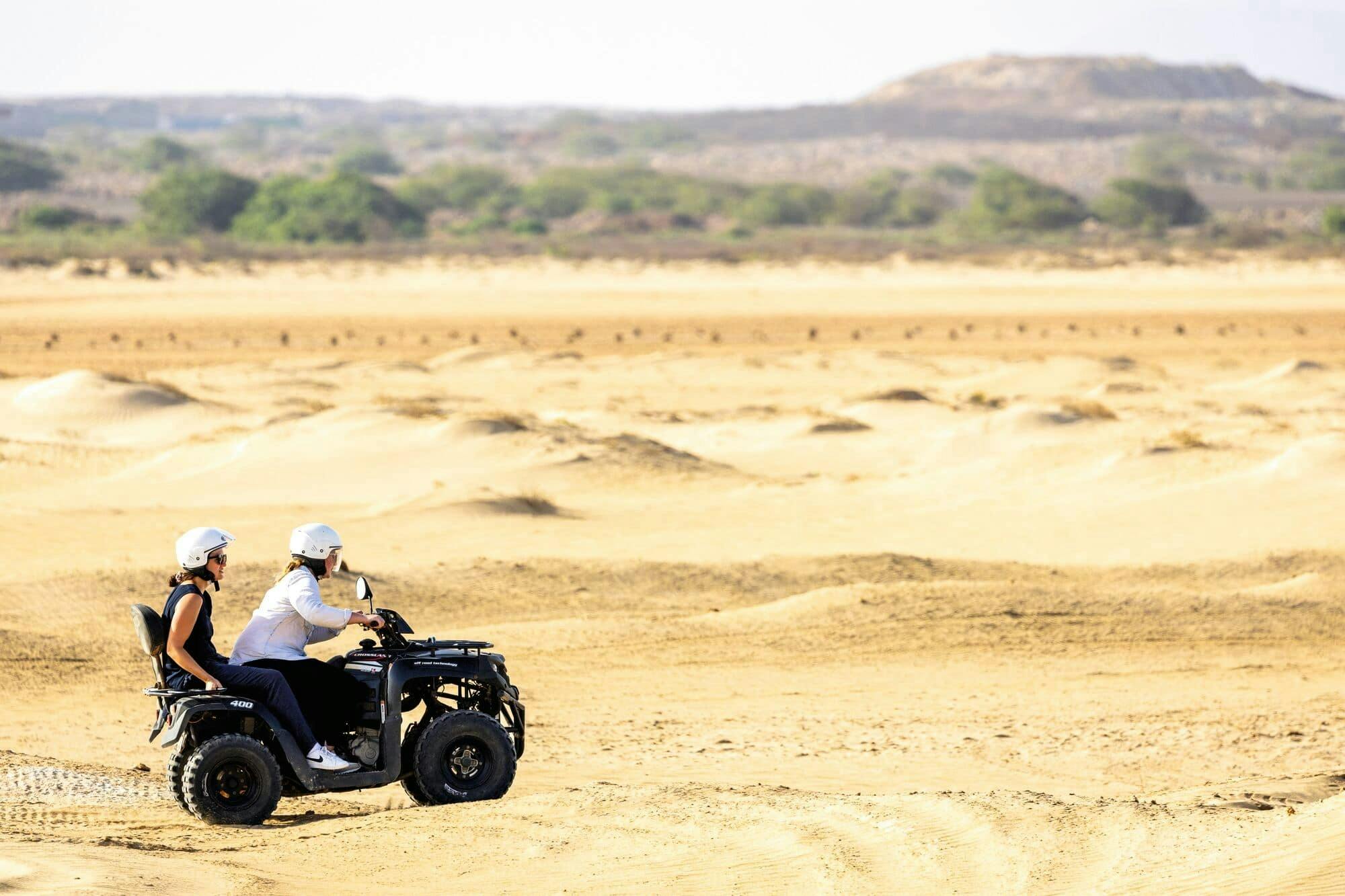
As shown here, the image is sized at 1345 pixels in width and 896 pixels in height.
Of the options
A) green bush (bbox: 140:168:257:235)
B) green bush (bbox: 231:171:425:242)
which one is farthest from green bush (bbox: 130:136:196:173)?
green bush (bbox: 231:171:425:242)

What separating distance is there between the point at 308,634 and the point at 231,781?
0.67 meters

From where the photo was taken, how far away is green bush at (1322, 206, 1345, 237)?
65500 mm

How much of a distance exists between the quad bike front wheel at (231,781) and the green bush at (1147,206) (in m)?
65.0

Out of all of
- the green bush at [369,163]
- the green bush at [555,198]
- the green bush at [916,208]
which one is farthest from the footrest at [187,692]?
the green bush at [369,163]

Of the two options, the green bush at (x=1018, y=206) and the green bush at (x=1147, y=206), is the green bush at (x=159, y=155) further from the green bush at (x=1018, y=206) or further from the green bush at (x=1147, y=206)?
the green bush at (x=1147, y=206)

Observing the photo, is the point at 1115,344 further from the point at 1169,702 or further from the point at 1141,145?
the point at 1141,145

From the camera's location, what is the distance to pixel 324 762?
7.89 metres

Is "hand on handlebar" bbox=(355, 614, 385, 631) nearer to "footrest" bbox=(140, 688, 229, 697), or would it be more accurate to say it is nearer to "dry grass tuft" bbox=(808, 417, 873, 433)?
"footrest" bbox=(140, 688, 229, 697)

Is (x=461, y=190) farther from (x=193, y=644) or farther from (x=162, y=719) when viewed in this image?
(x=193, y=644)

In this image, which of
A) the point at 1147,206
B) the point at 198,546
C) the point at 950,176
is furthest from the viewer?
the point at 950,176

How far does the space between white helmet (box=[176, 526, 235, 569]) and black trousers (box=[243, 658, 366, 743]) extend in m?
0.67

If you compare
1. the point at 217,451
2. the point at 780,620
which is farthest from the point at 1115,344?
the point at 780,620

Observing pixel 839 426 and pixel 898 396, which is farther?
pixel 898 396

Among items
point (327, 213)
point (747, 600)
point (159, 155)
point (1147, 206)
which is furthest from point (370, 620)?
point (159, 155)
